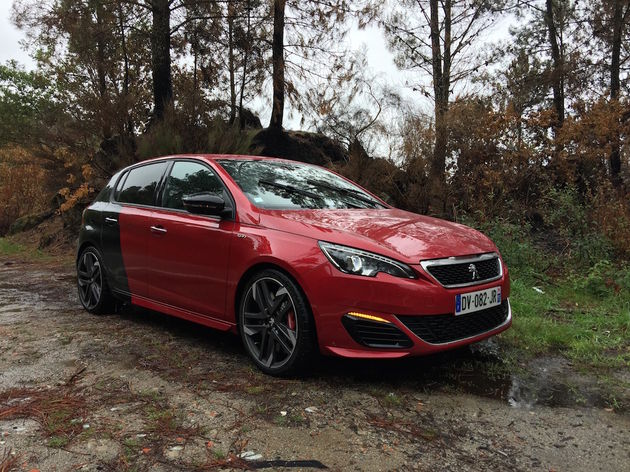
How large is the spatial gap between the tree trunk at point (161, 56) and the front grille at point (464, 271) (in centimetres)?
955

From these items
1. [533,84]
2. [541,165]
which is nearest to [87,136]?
[541,165]

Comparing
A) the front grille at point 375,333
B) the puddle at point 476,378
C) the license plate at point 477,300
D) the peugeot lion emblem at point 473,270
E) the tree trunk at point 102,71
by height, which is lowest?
the puddle at point 476,378

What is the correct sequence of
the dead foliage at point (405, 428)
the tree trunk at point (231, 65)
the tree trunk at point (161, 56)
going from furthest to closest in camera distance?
the tree trunk at point (231, 65)
the tree trunk at point (161, 56)
the dead foliage at point (405, 428)

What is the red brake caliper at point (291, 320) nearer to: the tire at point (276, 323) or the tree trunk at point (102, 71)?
the tire at point (276, 323)

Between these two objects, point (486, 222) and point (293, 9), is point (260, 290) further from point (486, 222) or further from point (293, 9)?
point (293, 9)

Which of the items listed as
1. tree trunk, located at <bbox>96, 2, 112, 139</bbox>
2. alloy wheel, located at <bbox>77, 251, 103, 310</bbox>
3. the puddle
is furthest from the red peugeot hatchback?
tree trunk, located at <bbox>96, 2, 112, 139</bbox>

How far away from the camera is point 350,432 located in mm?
2551

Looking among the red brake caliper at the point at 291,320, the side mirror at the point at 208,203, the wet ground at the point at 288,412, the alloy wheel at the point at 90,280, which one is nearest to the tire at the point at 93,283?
the alloy wheel at the point at 90,280

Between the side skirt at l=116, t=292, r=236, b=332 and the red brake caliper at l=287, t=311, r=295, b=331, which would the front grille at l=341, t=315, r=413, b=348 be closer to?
the red brake caliper at l=287, t=311, r=295, b=331

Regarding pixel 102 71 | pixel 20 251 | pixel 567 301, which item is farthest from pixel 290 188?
pixel 20 251

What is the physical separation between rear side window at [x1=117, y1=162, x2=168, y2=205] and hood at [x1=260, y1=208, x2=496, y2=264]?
5.07 ft

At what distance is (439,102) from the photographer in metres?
10.7

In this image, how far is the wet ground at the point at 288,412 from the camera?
2316mm

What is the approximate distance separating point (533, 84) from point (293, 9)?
283 inches
